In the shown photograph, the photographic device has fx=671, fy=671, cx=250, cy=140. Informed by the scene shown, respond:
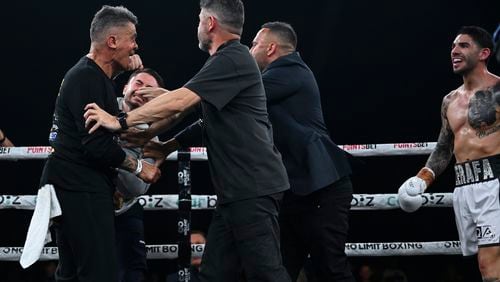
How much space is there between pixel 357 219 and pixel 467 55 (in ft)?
14.9

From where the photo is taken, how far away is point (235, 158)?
103 inches

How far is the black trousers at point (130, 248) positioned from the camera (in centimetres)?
378

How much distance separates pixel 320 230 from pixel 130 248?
1.16 m

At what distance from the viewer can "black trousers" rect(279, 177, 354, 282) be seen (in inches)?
127

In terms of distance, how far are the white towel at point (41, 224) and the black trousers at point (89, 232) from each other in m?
0.03

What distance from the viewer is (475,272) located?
7992 millimetres

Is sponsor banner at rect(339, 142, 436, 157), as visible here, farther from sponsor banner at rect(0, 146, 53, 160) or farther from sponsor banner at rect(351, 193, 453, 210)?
sponsor banner at rect(0, 146, 53, 160)

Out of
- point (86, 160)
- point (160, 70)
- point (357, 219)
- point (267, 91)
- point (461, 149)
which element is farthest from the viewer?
Answer: point (357, 219)

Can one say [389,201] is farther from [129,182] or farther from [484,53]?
[129,182]

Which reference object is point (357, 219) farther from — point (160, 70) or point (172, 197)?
point (172, 197)

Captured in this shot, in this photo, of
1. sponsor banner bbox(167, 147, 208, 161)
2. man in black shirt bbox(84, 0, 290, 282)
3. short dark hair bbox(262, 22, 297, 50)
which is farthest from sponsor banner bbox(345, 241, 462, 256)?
man in black shirt bbox(84, 0, 290, 282)

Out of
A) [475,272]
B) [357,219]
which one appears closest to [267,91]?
[357,219]

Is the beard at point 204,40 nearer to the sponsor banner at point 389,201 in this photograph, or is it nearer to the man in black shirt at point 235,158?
the man in black shirt at point 235,158

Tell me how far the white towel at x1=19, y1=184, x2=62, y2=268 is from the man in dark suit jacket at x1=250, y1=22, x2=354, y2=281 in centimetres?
118
